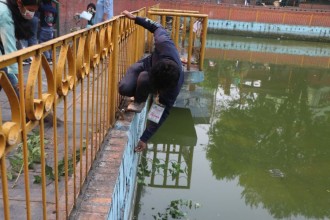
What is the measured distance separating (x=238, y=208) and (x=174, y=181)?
850mm

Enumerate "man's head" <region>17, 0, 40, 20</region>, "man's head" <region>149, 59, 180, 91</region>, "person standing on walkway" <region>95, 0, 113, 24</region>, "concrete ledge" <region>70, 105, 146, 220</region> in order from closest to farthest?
"concrete ledge" <region>70, 105, 146, 220</region>
"man's head" <region>17, 0, 40, 20</region>
"man's head" <region>149, 59, 180, 91</region>
"person standing on walkway" <region>95, 0, 113, 24</region>

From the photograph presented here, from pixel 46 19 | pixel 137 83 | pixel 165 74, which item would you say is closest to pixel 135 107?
pixel 137 83

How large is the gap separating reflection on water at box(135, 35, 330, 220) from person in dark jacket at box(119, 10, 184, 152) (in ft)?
4.08

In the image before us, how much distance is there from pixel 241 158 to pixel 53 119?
4024mm

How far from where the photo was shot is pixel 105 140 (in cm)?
272

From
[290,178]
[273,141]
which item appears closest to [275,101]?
[273,141]

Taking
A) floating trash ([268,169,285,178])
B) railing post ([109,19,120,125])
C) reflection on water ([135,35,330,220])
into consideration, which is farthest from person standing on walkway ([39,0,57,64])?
floating trash ([268,169,285,178])

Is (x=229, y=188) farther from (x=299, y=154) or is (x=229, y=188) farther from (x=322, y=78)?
(x=322, y=78)

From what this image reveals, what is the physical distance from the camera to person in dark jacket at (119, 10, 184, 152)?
8.78 ft

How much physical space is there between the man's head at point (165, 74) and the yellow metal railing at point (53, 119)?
1.27ft

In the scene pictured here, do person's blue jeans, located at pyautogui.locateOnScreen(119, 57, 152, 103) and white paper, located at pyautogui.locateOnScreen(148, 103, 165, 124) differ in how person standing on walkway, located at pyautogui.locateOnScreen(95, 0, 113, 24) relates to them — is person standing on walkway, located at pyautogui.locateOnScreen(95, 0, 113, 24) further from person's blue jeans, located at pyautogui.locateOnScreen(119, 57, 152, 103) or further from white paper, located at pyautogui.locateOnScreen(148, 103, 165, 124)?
white paper, located at pyautogui.locateOnScreen(148, 103, 165, 124)

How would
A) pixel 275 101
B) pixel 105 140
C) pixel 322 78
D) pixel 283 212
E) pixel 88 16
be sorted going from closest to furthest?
pixel 105 140, pixel 283 212, pixel 88 16, pixel 275 101, pixel 322 78

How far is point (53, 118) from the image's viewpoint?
146cm

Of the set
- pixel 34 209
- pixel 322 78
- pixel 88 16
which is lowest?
pixel 322 78
